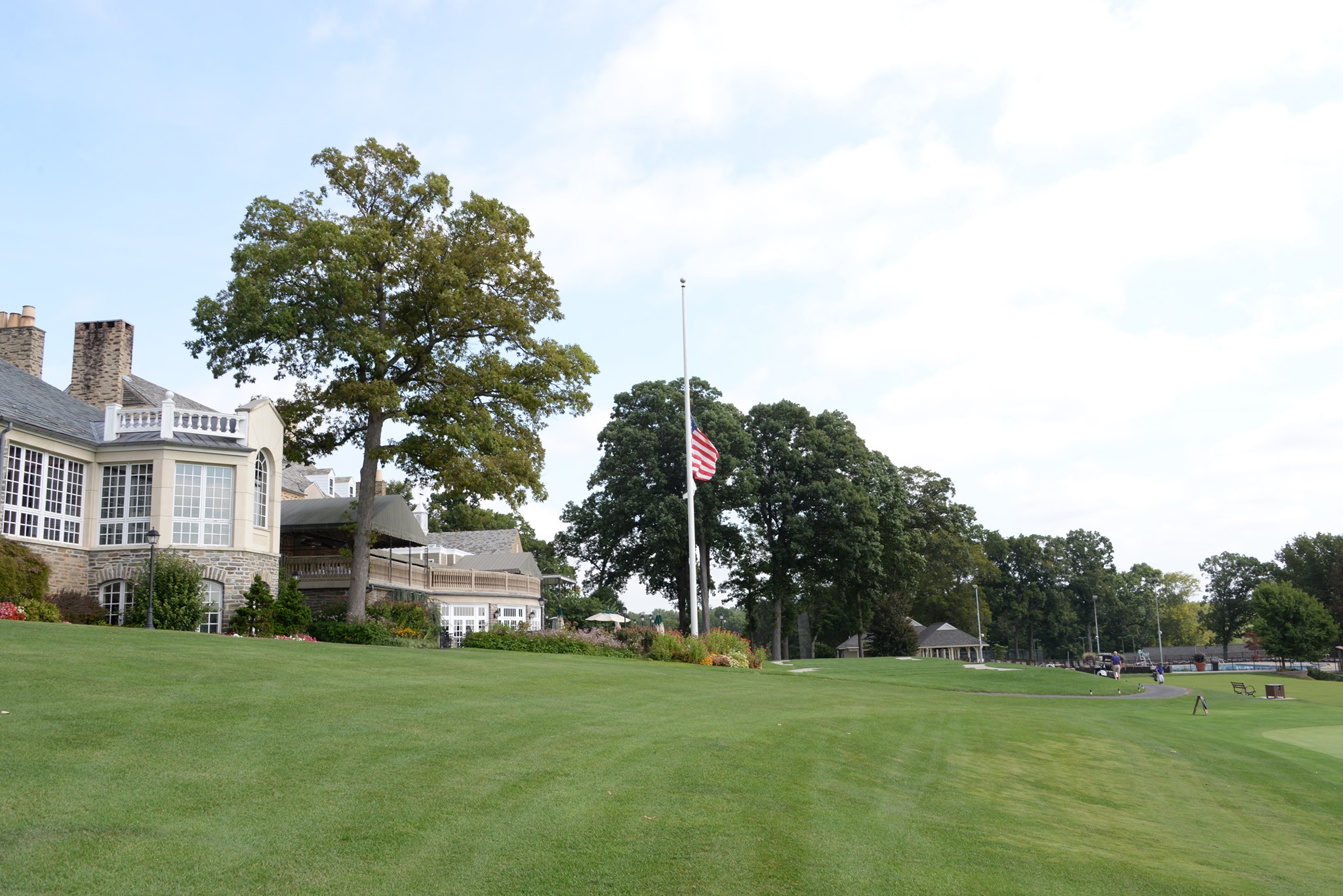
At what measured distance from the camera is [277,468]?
28578 mm

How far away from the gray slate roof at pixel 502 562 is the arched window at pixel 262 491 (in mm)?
30704

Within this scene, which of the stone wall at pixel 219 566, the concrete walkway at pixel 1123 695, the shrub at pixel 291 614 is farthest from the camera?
the concrete walkway at pixel 1123 695

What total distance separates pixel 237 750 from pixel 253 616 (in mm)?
19126

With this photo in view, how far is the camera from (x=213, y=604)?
25.5 meters

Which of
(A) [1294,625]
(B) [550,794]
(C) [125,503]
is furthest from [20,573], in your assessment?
(A) [1294,625]

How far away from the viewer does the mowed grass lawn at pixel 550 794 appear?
5.61 metres

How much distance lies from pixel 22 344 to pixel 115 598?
1181 centimetres

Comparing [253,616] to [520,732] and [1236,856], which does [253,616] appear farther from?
[1236,856]

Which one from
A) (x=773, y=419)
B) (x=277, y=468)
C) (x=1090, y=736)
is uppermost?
(x=773, y=419)

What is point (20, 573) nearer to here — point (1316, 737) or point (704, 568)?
point (1316, 737)

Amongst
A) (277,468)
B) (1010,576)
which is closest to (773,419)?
(277,468)

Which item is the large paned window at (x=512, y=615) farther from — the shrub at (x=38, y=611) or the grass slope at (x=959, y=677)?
the shrub at (x=38, y=611)

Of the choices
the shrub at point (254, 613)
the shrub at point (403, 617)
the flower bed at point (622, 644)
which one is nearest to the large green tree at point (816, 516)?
the flower bed at point (622, 644)

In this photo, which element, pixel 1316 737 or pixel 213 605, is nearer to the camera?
→ pixel 1316 737
